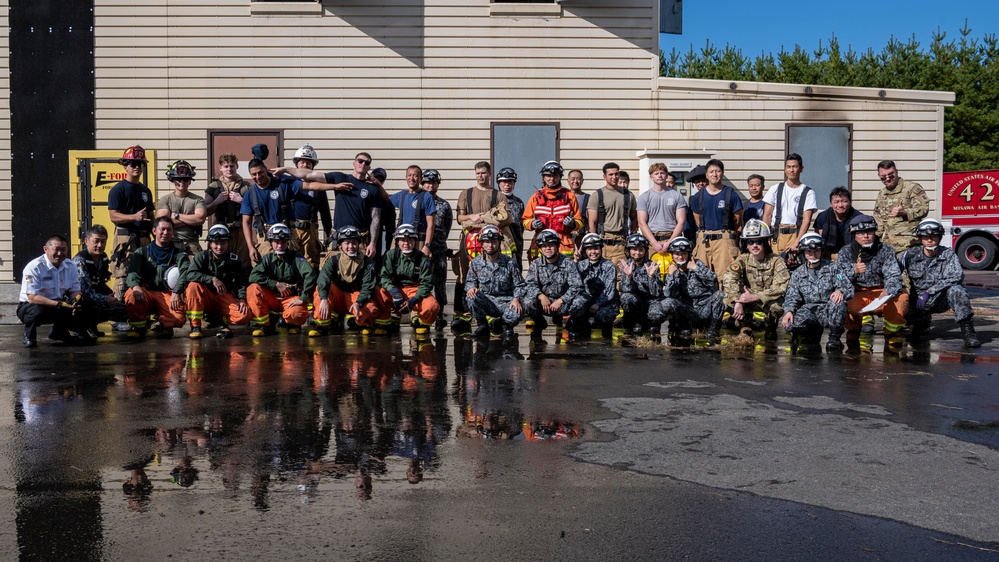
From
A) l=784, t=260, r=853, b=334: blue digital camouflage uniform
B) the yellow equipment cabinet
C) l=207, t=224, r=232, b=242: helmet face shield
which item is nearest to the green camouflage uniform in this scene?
l=784, t=260, r=853, b=334: blue digital camouflage uniform

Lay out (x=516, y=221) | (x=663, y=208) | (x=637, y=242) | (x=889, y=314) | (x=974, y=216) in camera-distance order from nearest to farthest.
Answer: (x=889, y=314)
(x=637, y=242)
(x=663, y=208)
(x=516, y=221)
(x=974, y=216)

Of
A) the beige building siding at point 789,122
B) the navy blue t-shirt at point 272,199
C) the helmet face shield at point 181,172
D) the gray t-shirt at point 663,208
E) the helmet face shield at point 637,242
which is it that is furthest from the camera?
the beige building siding at point 789,122

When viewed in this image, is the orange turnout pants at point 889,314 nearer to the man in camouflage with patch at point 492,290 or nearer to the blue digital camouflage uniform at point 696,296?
the blue digital camouflage uniform at point 696,296

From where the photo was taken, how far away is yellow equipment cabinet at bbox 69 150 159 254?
1575 cm

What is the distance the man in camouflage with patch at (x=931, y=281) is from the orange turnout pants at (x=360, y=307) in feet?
19.9

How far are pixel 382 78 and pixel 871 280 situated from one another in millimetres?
8357

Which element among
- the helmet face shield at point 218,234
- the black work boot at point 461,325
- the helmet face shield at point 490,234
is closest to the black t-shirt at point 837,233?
the helmet face shield at point 490,234

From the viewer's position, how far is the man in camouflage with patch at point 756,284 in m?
11.2

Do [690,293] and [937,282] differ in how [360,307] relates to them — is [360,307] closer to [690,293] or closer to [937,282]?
[690,293]

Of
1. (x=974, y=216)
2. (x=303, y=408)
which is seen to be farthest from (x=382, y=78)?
(x=974, y=216)

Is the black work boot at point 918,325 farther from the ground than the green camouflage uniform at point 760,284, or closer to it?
closer to it

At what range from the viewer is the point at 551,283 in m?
11.7

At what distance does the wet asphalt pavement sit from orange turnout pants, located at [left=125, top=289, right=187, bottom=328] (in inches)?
80.8

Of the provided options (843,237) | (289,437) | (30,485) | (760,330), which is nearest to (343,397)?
(289,437)
